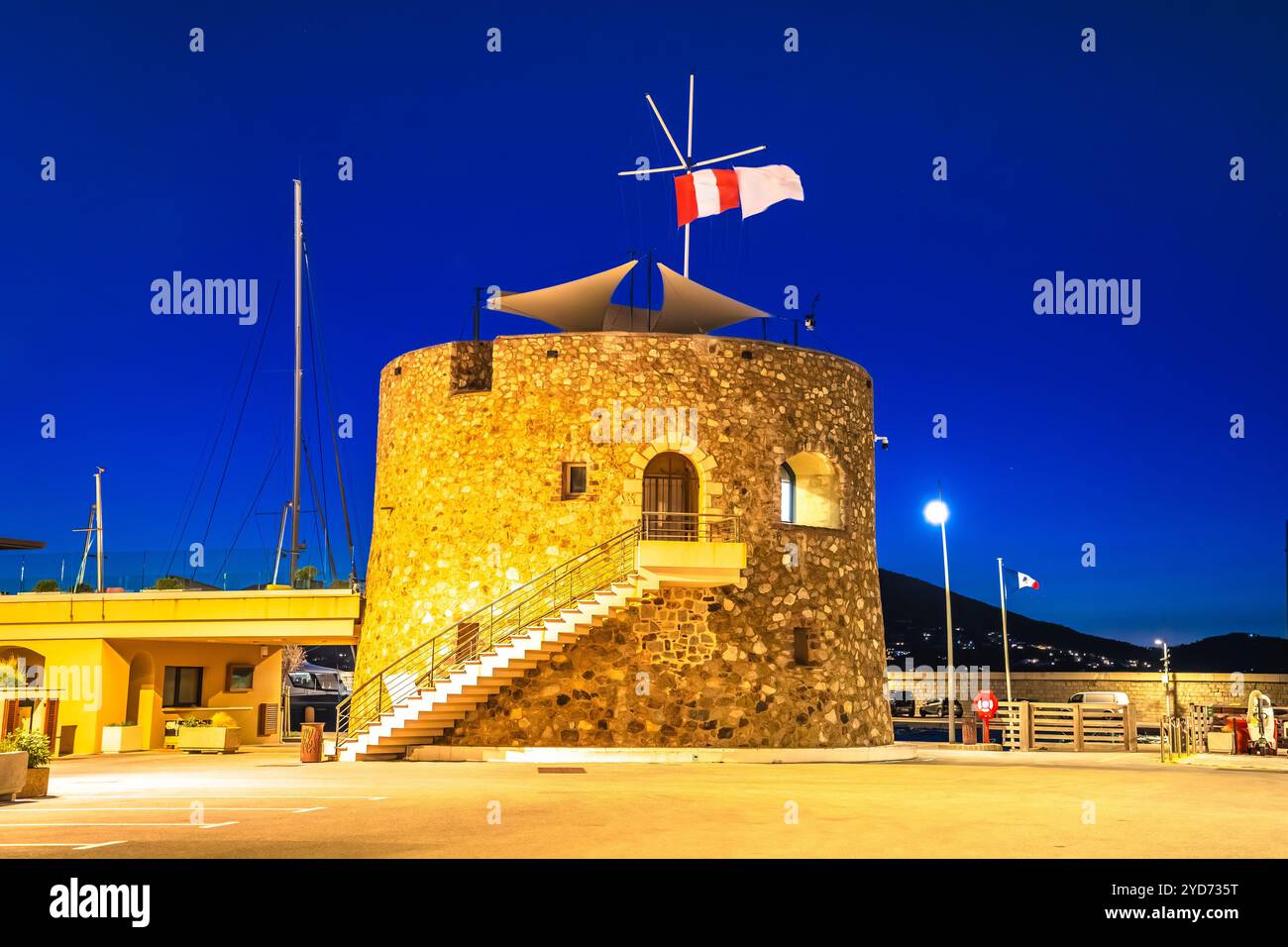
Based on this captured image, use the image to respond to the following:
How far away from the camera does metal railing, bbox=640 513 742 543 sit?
26.4 metres

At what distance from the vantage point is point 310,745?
24703 millimetres

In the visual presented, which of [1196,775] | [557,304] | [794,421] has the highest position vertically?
[557,304]

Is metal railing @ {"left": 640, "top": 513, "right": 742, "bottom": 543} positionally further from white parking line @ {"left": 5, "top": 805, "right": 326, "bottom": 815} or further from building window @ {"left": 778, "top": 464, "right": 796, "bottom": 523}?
white parking line @ {"left": 5, "top": 805, "right": 326, "bottom": 815}

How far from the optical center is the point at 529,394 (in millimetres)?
26969

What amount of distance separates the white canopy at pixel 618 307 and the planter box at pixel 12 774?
17272 mm

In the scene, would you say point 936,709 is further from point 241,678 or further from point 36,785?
point 36,785

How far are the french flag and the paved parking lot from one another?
42.7ft

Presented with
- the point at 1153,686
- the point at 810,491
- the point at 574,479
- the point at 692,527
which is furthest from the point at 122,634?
the point at 1153,686

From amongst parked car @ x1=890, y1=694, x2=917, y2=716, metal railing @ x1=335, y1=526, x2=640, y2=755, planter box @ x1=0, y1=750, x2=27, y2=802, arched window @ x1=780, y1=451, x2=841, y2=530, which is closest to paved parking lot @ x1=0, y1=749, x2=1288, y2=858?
planter box @ x1=0, y1=750, x2=27, y2=802

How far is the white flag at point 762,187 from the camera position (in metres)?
29.2

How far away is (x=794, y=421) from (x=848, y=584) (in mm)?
3827

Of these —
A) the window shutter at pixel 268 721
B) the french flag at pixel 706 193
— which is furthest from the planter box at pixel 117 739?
the french flag at pixel 706 193
